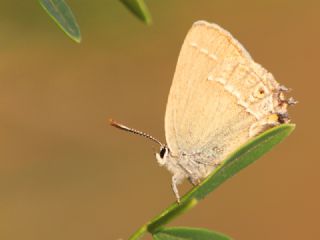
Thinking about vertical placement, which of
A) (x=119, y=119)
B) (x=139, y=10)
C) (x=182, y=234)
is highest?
(x=119, y=119)

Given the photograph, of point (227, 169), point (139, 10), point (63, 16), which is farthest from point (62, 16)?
point (227, 169)

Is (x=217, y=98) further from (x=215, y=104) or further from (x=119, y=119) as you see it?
(x=119, y=119)

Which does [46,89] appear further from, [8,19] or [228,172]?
[228,172]

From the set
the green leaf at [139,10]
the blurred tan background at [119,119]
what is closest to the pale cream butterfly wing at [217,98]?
the green leaf at [139,10]

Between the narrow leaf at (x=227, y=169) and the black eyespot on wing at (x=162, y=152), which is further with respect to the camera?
the black eyespot on wing at (x=162, y=152)

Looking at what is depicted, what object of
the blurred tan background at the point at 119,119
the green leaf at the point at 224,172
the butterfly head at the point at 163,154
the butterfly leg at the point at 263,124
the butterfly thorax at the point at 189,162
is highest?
the blurred tan background at the point at 119,119

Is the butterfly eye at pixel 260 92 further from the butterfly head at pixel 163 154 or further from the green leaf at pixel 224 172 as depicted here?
the green leaf at pixel 224 172

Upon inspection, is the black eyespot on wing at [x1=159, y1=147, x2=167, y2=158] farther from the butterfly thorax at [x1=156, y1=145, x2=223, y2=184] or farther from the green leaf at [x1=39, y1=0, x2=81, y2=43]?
the green leaf at [x1=39, y1=0, x2=81, y2=43]
